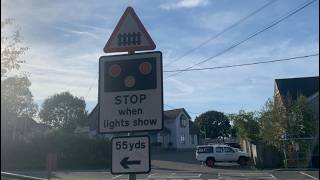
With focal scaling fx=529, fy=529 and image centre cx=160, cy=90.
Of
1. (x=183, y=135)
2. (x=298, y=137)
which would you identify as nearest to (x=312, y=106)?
(x=298, y=137)

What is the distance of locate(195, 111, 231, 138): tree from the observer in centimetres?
11188

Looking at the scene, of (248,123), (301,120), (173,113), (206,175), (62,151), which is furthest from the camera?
(173,113)

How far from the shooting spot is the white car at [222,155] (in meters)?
40.8

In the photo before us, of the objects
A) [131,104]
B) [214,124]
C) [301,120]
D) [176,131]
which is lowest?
[131,104]

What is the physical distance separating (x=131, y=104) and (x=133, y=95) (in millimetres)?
82

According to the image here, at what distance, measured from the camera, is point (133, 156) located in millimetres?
4523

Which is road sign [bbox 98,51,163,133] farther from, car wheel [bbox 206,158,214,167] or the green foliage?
car wheel [bbox 206,158,214,167]

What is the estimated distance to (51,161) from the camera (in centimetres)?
1502

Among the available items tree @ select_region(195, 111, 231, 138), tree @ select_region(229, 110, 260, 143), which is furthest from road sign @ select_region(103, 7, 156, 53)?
tree @ select_region(195, 111, 231, 138)

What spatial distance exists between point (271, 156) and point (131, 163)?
113 ft

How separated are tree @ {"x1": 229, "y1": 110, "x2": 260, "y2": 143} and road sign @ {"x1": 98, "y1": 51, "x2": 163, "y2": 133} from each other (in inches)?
1399

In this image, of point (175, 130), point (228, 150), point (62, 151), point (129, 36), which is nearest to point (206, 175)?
point (228, 150)

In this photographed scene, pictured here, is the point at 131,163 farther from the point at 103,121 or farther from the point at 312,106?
the point at 312,106

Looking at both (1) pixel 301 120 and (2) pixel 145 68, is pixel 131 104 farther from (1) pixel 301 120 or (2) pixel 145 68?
(1) pixel 301 120
